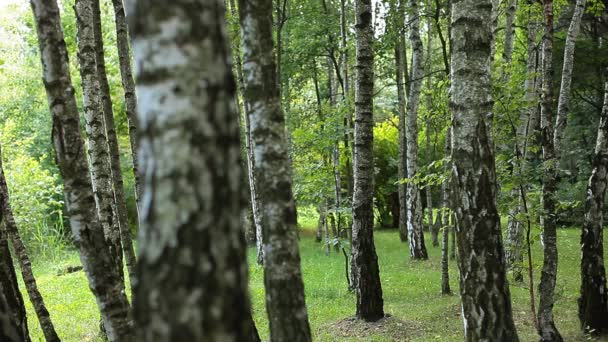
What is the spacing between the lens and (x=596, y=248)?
23.1ft

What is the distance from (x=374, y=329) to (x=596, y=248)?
3299 mm

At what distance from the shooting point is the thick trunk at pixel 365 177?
8219 millimetres

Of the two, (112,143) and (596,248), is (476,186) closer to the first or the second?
(596,248)

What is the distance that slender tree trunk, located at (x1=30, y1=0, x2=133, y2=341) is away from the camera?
3.12 meters

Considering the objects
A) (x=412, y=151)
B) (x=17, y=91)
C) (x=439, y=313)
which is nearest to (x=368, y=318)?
(x=439, y=313)

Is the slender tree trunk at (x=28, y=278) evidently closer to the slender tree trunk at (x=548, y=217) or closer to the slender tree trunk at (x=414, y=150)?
the slender tree trunk at (x=548, y=217)

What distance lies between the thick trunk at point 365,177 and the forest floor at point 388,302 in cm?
51

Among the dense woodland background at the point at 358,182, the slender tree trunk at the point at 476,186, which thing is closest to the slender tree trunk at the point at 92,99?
the dense woodland background at the point at 358,182

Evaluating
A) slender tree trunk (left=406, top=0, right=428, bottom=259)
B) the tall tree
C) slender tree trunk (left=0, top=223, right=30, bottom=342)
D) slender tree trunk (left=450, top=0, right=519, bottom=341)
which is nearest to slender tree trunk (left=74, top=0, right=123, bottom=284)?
slender tree trunk (left=0, top=223, right=30, bottom=342)

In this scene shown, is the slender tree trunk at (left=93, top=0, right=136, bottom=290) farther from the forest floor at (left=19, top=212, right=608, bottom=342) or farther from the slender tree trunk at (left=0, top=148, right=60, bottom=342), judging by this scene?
the forest floor at (left=19, top=212, right=608, bottom=342)

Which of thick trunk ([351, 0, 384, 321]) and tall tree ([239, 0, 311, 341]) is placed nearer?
tall tree ([239, 0, 311, 341])

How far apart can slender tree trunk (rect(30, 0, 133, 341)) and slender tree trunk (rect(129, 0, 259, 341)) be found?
1.61m

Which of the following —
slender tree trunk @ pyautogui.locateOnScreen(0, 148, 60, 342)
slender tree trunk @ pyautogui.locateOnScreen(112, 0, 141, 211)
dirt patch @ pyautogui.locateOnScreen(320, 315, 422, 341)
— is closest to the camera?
slender tree trunk @ pyautogui.locateOnScreen(0, 148, 60, 342)

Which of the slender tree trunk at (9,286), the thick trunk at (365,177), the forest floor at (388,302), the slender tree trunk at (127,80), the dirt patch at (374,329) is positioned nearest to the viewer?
the slender tree trunk at (9,286)
